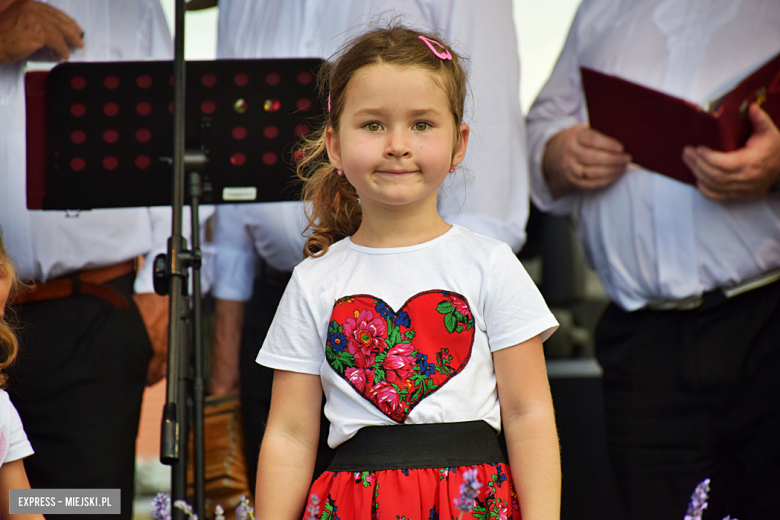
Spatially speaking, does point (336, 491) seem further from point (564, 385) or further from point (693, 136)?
point (564, 385)

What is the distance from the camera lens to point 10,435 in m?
1.39

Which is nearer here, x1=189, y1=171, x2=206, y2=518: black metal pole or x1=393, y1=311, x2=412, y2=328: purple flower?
x1=393, y1=311, x2=412, y2=328: purple flower

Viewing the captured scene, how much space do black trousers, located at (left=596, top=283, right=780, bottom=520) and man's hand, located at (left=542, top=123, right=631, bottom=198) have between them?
387mm

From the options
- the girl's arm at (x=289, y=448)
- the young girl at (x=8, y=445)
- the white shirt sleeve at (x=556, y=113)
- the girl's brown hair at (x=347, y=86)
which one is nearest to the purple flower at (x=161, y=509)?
the girl's arm at (x=289, y=448)

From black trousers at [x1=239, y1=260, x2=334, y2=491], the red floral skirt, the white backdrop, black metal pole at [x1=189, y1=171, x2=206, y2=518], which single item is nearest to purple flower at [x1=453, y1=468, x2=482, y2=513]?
the red floral skirt

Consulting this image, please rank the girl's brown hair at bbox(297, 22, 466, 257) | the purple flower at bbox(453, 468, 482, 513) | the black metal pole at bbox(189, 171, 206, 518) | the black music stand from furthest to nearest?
the black music stand, the black metal pole at bbox(189, 171, 206, 518), the girl's brown hair at bbox(297, 22, 466, 257), the purple flower at bbox(453, 468, 482, 513)

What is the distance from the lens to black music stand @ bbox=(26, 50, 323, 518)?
1.64 m

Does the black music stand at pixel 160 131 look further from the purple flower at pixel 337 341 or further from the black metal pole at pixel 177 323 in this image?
the purple flower at pixel 337 341

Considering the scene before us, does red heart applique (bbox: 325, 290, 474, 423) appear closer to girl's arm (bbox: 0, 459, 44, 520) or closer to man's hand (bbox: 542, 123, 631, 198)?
girl's arm (bbox: 0, 459, 44, 520)

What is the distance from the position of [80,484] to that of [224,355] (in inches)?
21.1

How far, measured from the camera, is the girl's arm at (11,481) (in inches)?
54.3

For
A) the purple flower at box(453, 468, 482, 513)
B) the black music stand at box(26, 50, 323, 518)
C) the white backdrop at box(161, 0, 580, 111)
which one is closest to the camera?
the purple flower at box(453, 468, 482, 513)

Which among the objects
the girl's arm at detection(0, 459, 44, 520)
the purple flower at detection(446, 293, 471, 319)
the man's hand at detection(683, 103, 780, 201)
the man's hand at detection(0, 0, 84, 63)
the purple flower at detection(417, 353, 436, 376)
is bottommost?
the girl's arm at detection(0, 459, 44, 520)

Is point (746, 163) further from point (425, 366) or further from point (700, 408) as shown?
point (425, 366)
